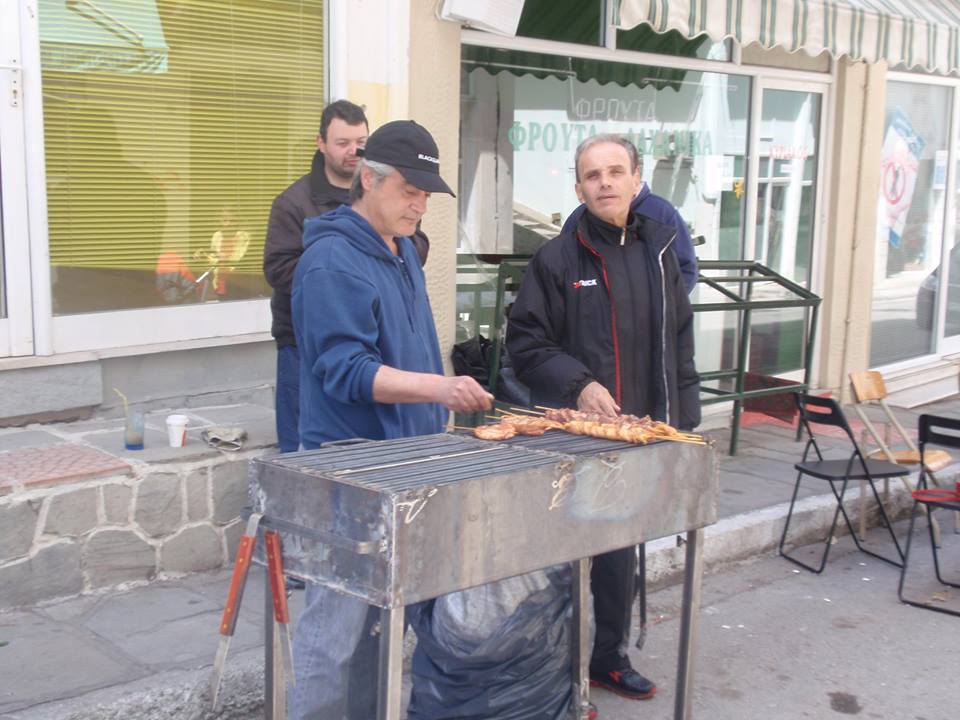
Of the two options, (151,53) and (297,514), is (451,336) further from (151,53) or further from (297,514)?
(297,514)

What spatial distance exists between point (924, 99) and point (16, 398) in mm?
8669

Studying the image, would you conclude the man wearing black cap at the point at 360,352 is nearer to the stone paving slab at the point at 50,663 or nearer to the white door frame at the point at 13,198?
the stone paving slab at the point at 50,663

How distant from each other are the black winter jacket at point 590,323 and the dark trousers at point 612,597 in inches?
20.9

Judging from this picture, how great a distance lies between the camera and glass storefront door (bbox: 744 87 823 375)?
8633mm

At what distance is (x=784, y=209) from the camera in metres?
9.23

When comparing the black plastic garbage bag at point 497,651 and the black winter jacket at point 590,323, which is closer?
the black plastic garbage bag at point 497,651

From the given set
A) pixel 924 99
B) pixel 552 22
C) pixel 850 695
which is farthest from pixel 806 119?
pixel 850 695

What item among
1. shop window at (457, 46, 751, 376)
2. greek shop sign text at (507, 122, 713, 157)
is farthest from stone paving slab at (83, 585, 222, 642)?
greek shop sign text at (507, 122, 713, 157)

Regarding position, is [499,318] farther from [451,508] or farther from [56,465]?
[451,508]

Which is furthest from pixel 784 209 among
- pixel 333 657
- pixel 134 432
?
pixel 333 657

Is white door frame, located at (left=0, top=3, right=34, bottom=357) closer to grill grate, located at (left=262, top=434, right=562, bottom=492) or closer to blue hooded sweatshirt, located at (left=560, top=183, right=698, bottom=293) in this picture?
blue hooded sweatshirt, located at (left=560, top=183, right=698, bottom=293)

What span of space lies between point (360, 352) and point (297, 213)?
5.82ft

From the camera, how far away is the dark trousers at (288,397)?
471 cm

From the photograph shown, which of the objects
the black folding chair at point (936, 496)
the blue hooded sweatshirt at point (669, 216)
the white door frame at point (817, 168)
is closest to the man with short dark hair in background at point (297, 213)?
the blue hooded sweatshirt at point (669, 216)
